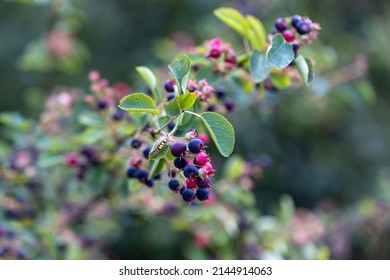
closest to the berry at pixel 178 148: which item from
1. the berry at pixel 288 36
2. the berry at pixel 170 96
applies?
the berry at pixel 170 96

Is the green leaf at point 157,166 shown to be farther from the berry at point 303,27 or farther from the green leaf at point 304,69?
the berry at point 303,27

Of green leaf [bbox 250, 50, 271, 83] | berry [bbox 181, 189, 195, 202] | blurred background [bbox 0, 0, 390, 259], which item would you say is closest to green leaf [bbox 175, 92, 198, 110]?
berry [bbox 181, 189, 195, 202]

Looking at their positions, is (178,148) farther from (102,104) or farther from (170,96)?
(102,104)

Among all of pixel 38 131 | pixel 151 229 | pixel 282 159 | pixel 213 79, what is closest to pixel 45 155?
pixel 38 131

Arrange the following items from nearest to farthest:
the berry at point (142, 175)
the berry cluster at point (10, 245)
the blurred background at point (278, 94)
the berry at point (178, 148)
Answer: the berry at point (178, 148) < the berry at point (142, 175) < the berry cluster at point (10, 245) < the blurred background at point (278, 94)

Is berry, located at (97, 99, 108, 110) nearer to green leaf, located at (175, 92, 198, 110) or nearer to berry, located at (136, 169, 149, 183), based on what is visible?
berry, located at (136, 169, 149, 183)

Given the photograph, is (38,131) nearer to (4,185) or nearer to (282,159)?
(4,185)

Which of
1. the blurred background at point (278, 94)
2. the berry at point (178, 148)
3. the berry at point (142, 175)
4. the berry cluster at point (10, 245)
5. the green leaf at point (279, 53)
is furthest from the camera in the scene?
the blurred background at point (278, 94)
